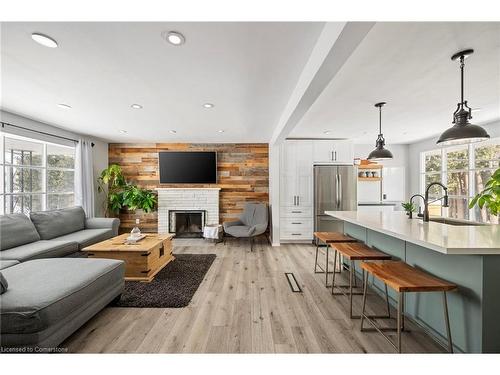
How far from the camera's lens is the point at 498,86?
247cm

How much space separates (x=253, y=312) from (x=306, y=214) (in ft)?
10.1

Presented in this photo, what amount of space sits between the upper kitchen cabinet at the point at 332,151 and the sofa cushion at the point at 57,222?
15.7 ft

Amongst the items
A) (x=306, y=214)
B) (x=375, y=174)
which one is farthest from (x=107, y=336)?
(x=375, y=174)

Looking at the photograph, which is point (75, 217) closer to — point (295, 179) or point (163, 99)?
point (163, 99)

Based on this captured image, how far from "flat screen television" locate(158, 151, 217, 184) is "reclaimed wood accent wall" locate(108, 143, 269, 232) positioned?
16cm

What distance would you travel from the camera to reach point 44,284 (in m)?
1.77

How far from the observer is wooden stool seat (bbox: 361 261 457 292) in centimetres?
144

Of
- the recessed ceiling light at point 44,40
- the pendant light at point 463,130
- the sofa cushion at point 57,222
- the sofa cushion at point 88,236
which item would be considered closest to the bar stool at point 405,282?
the pendant light at point 463,130

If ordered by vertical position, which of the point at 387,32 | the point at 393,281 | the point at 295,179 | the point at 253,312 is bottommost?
the point at 253,312

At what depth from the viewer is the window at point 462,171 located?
4180 millimetres

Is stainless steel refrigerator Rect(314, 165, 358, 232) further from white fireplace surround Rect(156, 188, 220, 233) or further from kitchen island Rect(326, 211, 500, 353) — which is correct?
kitchen island Rect(326, 211, 500, 353)

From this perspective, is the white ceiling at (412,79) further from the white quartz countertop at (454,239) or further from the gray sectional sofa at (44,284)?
the gray sectional sofa at (44,284)

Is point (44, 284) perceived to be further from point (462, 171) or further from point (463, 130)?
point (462, 171)

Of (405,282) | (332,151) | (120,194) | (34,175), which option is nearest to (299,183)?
(332,151)
